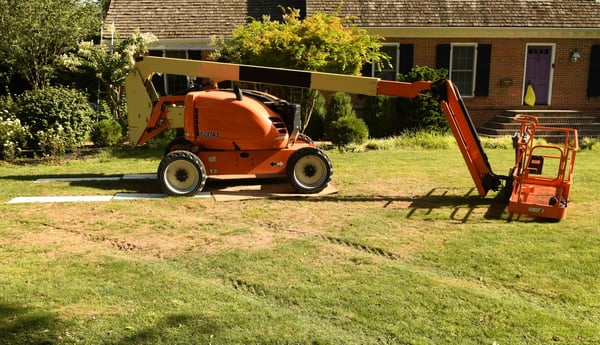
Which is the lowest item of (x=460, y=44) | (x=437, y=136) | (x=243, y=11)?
(x=437, y=136)

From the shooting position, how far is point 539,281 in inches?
188

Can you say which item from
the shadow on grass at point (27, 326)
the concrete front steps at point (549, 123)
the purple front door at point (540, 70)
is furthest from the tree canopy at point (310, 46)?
the shadow on grass at point (27, 326)

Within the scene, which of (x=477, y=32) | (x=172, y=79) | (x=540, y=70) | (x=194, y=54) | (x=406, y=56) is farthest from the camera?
(x=172, y=79)

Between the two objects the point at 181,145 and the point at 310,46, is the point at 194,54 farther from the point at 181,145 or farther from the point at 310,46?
Result: the point at 181,145

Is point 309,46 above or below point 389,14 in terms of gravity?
below

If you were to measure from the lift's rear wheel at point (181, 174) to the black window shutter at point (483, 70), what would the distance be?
12.0m

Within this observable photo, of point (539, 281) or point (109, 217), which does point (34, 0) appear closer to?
point (109, 217)

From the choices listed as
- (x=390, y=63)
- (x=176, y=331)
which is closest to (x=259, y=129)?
(x=176, y=331)

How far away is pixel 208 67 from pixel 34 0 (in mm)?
10146

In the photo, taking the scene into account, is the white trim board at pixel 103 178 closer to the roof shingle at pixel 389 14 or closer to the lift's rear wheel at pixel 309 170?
the lift's rear wheel at pixel 309 170

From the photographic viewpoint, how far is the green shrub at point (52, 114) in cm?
1166

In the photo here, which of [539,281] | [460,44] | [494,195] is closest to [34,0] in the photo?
[460,44]

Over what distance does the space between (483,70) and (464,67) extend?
0.61 metres

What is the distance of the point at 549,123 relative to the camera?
1650 cm
